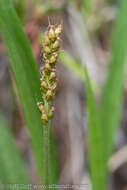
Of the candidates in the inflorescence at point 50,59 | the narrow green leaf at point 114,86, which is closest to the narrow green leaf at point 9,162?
the narrow green leaf at point 114,86

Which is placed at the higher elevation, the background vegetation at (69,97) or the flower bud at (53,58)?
the flower bud at (53,58)

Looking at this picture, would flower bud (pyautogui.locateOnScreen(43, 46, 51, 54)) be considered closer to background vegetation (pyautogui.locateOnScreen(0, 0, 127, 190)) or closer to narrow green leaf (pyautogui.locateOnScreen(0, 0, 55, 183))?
background vegetation (pyautogui.locateOnScreen(0, 0, 127, 190))

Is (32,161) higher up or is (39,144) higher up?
(39,144)

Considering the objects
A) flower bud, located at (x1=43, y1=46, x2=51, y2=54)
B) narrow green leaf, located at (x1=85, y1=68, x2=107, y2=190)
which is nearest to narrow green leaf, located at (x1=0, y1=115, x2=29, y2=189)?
narrow green leaf, located at (x1=85, y1=68, x2=107, y2=190)

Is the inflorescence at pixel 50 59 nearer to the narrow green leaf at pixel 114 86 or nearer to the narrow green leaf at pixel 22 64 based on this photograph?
the narrow green leaf at pixel 22 64

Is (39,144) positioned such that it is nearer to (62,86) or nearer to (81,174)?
(81,174)

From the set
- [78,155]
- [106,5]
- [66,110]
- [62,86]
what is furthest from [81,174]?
[106,5]
